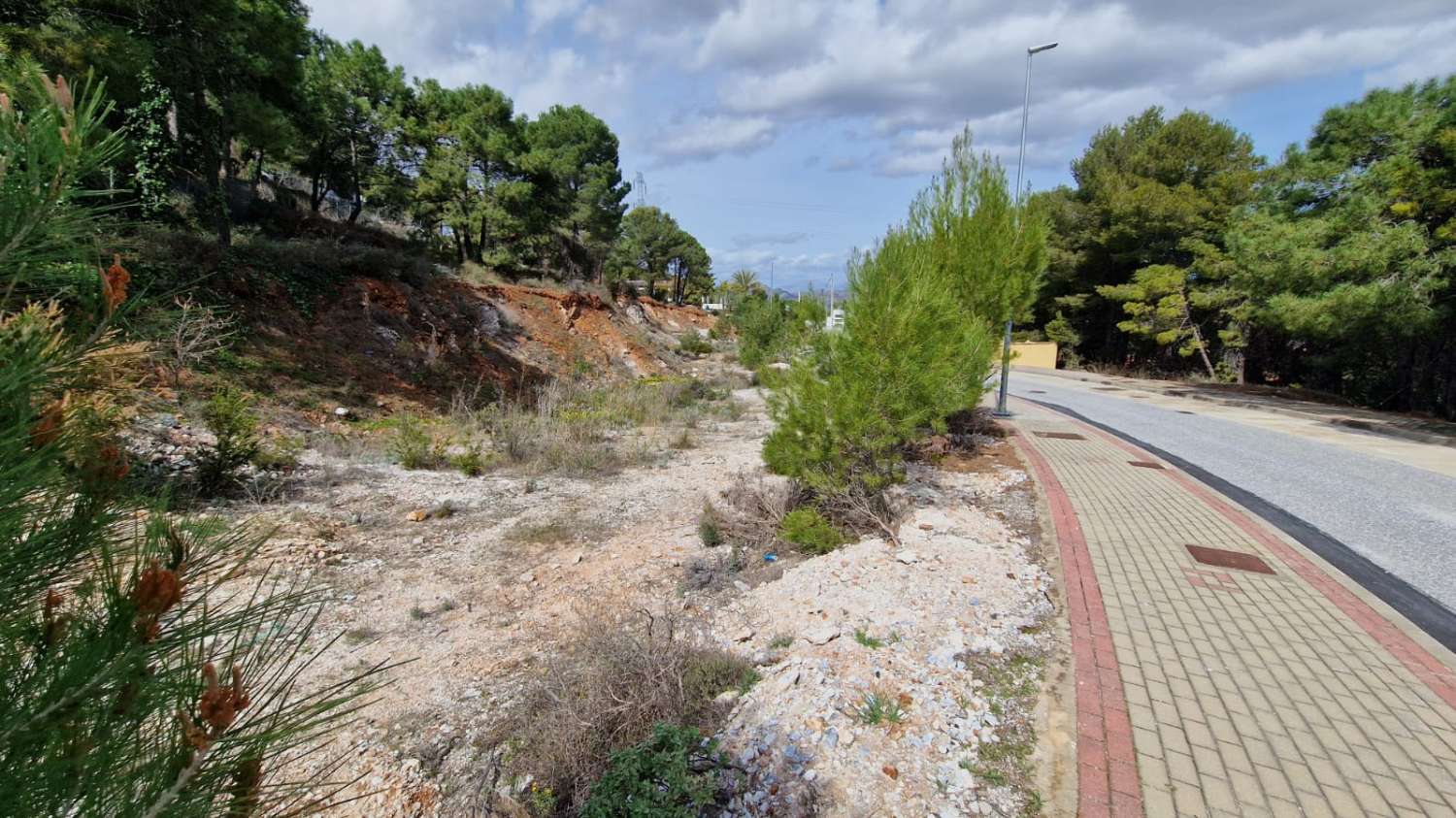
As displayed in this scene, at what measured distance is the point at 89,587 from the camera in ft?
3.10

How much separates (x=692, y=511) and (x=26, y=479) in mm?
7290

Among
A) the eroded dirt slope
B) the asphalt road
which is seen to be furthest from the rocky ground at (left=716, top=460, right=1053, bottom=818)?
the eroded dirt slope

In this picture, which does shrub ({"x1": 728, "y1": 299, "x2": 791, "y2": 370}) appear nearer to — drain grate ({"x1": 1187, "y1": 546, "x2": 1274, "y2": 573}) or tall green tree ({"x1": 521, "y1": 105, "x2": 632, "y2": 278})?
tall green tree ({"x1": 521, "y1": 105, "x2": 632, "y2": 278})

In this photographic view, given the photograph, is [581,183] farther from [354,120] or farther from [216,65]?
[216,65]

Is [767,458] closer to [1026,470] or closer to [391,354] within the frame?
[1026,470]

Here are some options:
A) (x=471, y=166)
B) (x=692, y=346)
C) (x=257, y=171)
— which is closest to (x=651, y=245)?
(x=692, y=346)

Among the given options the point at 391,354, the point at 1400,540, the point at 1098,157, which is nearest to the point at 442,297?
the point at 391,354

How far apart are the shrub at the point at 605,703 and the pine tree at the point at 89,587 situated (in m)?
2.19

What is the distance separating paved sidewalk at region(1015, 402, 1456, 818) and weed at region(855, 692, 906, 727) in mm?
935

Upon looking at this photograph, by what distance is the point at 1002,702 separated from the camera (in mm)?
3463

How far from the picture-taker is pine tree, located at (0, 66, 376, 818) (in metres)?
0.84

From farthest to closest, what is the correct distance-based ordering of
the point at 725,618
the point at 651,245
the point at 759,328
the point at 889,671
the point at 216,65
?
the point at 651,245 → the point at 759,328 → the point at 216,65 → the point at 725,618 → the point at 889,671

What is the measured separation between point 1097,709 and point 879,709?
126cm

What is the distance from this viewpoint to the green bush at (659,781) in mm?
2561
